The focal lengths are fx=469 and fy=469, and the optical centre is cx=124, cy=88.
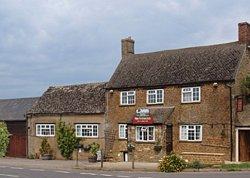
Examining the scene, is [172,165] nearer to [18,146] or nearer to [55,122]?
[55,122]

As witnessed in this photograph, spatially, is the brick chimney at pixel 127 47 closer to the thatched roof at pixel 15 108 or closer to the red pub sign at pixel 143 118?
the red pub sign at pixel 143 118

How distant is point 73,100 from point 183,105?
1193cm

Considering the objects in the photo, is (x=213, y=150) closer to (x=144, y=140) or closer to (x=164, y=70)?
(x=144, y=140)

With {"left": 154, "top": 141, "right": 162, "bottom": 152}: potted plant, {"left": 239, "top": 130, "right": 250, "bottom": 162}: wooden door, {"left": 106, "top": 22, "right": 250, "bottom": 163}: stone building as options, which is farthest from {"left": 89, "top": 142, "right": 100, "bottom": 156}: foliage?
{"left": 239, "top": 130, "right": 250, "bottom": 162}: wooden door

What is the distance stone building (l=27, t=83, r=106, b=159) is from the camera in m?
41.2

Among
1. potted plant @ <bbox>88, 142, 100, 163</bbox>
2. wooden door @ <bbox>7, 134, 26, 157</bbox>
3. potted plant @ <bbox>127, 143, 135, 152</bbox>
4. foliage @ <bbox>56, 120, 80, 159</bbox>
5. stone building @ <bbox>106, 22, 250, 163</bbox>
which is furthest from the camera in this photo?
wooden door @ <bbox>7, 134, 26, 157</bbox>

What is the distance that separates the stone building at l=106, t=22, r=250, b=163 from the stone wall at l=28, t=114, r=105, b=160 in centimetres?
92

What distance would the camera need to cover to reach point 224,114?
33.5m

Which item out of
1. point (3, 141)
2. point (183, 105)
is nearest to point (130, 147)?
point (183, 105)

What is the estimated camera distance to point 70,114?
42.5 m

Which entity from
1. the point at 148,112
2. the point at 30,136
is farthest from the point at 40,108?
the point at 148,112

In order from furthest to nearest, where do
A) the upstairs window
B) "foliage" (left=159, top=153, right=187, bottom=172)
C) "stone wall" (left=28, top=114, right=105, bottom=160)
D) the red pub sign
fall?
"stone wall" (left=28, top=114, right=105, bottom=160), the upstairs window, the red pub sign, "foliage" (left=159, top=153, right=187, bottom=172)

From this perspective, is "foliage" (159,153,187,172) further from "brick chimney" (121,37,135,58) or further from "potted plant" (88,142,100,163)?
"brick chimney" (121,37,135,58)

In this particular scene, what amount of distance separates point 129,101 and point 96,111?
339 centimetres
